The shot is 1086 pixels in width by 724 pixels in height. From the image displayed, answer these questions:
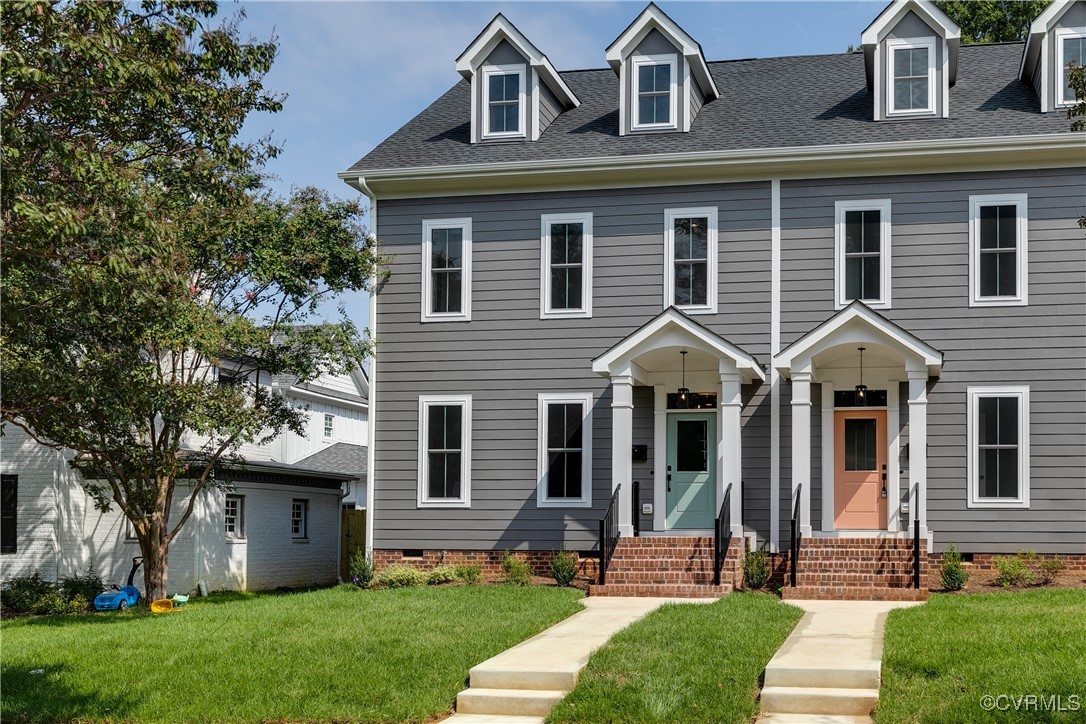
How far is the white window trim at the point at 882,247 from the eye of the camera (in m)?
18.4

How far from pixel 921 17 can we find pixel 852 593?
9.17 meters

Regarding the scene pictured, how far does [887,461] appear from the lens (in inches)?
718

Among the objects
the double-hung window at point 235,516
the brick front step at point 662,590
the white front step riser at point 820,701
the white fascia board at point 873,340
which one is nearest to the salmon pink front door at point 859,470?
the white fascia board at point 873,340

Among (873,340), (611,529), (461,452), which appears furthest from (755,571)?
(461,452)

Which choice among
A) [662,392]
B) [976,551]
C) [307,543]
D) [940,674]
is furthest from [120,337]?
[307,543]

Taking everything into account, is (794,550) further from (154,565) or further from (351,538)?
(351,538)

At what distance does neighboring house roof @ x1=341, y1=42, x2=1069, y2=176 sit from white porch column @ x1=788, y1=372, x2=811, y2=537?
3.86 meters

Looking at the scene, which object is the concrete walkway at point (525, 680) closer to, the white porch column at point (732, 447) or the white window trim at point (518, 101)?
the white porch column at point (732, 447)

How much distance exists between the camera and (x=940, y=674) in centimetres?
1001

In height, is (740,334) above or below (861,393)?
above

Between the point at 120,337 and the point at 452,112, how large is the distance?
11186mm

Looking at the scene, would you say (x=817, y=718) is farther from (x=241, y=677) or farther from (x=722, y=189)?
(x=722, y=189)

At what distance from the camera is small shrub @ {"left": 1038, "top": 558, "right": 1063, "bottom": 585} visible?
672 inches

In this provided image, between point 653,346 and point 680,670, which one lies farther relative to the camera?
point 653,346
